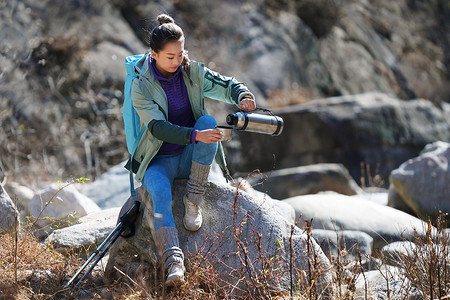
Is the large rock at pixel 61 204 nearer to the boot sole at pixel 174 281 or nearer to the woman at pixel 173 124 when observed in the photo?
the woman at pixel 173 124

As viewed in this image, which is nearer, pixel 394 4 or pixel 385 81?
pixel 385 81

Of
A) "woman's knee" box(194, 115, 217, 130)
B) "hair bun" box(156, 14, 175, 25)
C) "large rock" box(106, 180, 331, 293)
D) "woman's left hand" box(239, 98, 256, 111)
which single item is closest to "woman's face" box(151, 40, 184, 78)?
"hair bun" box(156, 14, 175, 25)

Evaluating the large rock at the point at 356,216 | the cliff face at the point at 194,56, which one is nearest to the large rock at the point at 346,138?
the cliff face at the point at 194,56

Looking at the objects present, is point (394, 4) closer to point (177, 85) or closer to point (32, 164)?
point (32, 164)

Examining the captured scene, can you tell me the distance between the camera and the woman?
3.40m

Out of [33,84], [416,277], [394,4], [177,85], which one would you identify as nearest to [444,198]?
[416,277]

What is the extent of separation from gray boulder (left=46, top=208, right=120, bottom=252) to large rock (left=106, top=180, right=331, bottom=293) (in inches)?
24.5

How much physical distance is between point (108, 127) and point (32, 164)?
6.03ft

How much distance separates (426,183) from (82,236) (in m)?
4.48

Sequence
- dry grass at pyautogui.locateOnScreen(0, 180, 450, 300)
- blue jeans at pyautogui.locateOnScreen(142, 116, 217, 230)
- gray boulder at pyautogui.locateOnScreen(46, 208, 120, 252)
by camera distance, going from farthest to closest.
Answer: gray boulder at pyautogui.locateOnScreen(46, 208, 120, 252), blue jeans at pyautogui.locateOnScreen(142, 116, 217, 230), dry grass at pyautogui.locateOnScreen(0, 180, 450, 300)

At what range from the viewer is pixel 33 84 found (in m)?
10.9

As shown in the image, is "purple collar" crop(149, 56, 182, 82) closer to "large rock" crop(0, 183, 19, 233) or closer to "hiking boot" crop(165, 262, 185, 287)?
"hiking boot" crop(165, 262, 185, 287)

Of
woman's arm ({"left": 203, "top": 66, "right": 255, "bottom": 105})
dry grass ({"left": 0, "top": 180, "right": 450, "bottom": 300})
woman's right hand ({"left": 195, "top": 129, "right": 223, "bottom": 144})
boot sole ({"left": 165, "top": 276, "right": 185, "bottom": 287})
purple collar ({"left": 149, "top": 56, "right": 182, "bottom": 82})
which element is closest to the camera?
dry grass ({"left": 0, "top": 180, "right": 450, "bottom": 300})

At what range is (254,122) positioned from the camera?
3.51 m
